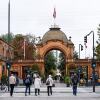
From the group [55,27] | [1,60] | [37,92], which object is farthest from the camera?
[55,27]

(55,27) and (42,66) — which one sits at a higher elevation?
(55,27)

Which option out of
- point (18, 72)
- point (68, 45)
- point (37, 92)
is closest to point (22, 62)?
point (18, 72)

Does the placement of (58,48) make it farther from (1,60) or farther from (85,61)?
(1,60)

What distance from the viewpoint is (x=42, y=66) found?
11012cm

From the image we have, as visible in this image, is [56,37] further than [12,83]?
Yes

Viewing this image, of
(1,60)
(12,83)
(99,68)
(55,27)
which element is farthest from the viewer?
(55,27)

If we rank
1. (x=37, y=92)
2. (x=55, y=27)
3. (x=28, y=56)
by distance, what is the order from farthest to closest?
(x=28, y=56) → (x=55, y=27) → (x=37, y=92)

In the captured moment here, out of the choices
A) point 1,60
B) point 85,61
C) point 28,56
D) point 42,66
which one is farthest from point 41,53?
point 28,56

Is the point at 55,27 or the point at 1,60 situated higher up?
the point at 55,27

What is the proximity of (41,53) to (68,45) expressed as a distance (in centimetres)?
606

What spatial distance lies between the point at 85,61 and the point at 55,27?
11.6 metres

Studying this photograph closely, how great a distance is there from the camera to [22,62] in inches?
4390

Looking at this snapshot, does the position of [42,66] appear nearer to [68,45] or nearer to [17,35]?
[68,45]

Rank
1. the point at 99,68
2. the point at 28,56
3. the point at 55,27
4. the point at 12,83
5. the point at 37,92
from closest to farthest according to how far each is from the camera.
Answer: the point at 12,83 → the point at 37,92 → the point at 99,68 → the point at 55,27 → the point at 28,56
